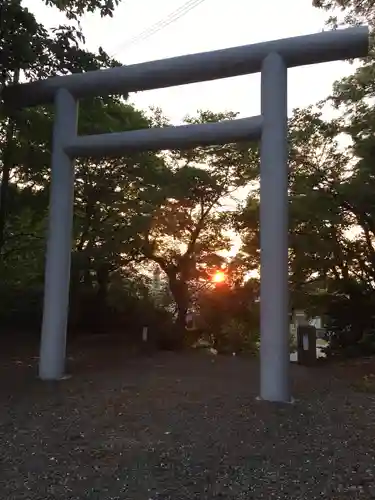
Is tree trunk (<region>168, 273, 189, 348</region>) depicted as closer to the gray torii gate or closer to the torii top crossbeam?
the gray torii gate

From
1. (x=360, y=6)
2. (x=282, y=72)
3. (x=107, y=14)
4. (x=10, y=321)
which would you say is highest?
(x=360, y=6)

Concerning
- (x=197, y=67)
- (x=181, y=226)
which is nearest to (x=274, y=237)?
(x=197, y=67)

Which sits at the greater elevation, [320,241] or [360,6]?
[360,6]

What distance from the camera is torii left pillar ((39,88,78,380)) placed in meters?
6.28

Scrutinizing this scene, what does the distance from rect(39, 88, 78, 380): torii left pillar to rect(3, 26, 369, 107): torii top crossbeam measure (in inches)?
12.1

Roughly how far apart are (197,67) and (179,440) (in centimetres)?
413

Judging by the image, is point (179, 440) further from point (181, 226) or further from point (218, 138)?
point (181, 226)

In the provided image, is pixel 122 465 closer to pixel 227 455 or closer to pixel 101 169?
pixel 227 455

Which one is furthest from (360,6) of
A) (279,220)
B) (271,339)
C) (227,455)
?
(227,455)

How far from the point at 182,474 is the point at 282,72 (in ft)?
14.0

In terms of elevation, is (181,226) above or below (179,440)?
above

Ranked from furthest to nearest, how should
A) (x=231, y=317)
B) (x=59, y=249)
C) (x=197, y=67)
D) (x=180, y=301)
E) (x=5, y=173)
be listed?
(x=231, y=317)
(x=180, y=301)
(x=5, y=173)
(x=59, y=249)
(x=197, y=67)

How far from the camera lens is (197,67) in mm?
5844

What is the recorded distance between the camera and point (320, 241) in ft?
33.0
